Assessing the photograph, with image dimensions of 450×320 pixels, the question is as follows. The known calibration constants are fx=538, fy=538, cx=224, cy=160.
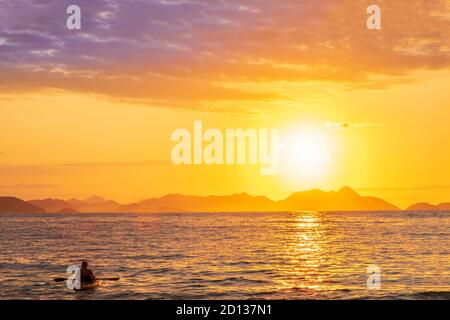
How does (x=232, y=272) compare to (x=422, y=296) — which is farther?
(x=232, y=272)

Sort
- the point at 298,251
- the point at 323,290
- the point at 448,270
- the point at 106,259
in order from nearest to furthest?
the point at 323,290 → the point at 448,270 → the point at 106,259 → the point at 298,251

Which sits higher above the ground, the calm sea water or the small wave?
the small wave

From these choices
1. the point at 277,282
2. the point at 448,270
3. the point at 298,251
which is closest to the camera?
the point at 277,282

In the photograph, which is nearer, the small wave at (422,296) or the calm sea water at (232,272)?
the small wave at (422,296)

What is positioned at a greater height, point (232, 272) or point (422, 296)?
point (422, 296)

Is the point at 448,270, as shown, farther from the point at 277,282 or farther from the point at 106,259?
the point at 106,259

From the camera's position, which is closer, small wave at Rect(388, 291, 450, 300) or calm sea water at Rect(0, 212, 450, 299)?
small wave at Rect(388, 291, 450, 300)

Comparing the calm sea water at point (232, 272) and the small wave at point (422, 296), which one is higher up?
the small wave at point (422, 296)
